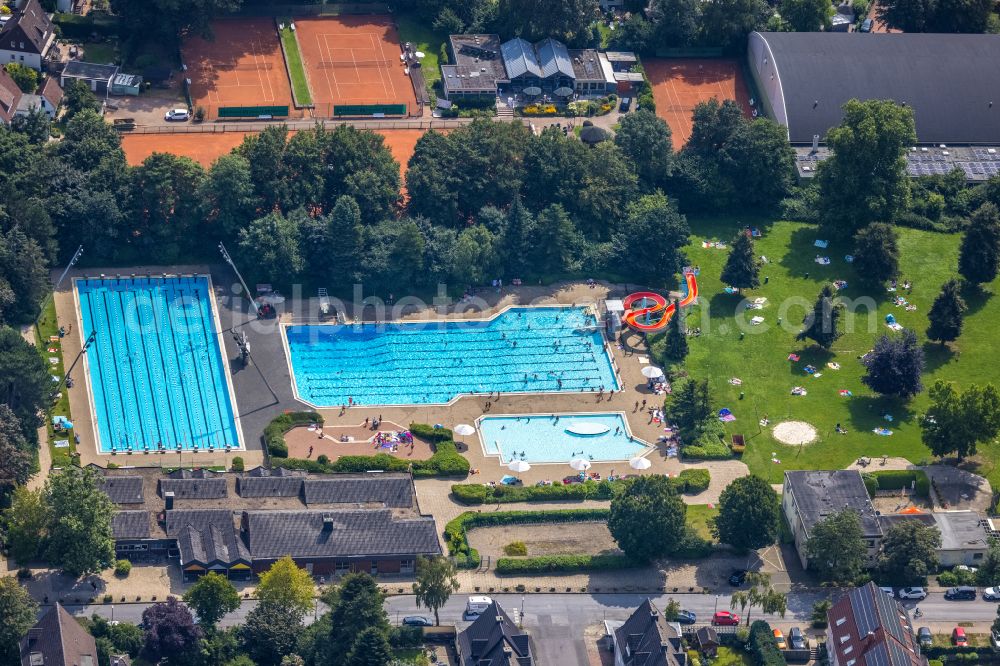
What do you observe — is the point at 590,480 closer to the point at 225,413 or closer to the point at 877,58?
the point at 225,413

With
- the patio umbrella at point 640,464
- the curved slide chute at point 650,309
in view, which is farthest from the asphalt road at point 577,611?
the curved slide chute at point 650,309

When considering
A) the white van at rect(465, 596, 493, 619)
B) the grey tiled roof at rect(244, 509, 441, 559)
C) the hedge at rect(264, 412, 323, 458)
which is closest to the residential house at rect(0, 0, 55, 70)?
the hedge at rect(264, 412, 323, 458)

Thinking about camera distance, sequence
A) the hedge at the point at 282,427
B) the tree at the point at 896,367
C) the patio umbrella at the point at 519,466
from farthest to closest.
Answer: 1. the tree at the point at 896,367
2. the patio umbrella at the point at 519,466
3. the hedge at the point at 282,427

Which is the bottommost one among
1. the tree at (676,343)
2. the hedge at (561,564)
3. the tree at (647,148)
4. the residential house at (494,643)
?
the residential house at (494,643)

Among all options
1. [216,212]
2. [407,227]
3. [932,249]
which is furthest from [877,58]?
[216,212]

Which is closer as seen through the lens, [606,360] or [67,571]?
[67,571]

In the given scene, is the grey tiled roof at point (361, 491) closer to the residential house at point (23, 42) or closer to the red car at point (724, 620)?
the red car at point (724, 620)

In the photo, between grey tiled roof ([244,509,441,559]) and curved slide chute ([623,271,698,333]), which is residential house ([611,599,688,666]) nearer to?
grey tiled roof ([244,509,441,559])
